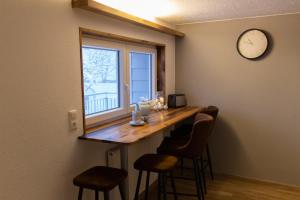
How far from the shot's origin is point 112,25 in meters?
2.45

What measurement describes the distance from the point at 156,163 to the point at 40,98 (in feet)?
3.60

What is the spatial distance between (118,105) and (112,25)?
844 mm

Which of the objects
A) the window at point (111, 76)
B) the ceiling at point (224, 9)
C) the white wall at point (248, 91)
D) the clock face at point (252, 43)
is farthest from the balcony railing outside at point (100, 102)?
the clock face at point (252, 43)

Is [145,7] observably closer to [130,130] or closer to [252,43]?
[130,130]

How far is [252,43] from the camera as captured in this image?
323 cm

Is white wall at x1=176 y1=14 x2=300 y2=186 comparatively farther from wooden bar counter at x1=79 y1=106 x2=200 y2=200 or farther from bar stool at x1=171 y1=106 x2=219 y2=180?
wooden bar counter at x1=79 y1=106 x2=200 y2=200

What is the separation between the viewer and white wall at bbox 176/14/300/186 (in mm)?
3127

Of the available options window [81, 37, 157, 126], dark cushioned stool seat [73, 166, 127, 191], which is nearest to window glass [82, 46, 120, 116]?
window [81, 37, 157, 126]

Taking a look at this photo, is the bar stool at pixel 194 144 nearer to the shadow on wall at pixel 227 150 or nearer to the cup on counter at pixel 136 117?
the cup on counter at pixel 136 117

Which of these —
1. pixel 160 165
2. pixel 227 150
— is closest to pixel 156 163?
pixel 160 165

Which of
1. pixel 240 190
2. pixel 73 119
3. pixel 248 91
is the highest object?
pixel 248 91

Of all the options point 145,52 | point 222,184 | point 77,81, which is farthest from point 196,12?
point 222,184

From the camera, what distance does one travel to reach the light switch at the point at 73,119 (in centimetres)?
202

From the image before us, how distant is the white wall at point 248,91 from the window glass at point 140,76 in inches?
18.9
